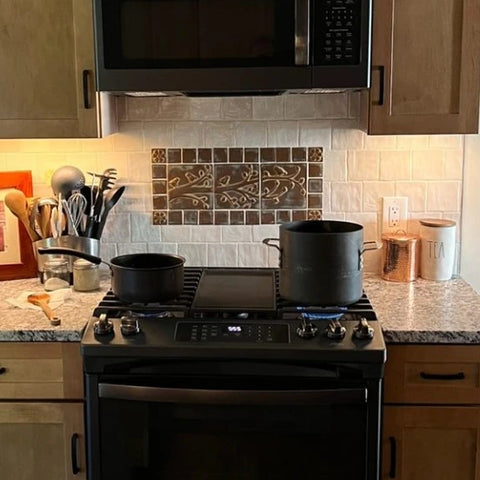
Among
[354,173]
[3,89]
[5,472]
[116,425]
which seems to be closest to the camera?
[116,425]

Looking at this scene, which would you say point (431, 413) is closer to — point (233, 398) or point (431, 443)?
point (431, 443)

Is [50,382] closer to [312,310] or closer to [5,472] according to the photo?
[5,472]

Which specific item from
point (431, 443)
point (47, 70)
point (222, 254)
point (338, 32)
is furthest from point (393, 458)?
point (47, 70)

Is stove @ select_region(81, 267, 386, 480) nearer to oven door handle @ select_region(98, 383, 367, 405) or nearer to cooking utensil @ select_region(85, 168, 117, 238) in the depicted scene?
oven door handle @ select_region(98, 383, 367, 405)

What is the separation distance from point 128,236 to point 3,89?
2.06ft

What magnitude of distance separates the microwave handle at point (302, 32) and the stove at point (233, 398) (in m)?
0.67

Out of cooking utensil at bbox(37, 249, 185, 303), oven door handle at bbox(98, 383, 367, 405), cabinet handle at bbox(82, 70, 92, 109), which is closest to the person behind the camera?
oven door handle at bbox(98, 383, 367, 405)

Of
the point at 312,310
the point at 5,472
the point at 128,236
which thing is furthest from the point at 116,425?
the point at 128,236

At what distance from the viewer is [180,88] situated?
2088 mm

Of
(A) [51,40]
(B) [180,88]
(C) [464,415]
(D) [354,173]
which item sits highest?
(A) [51,40]

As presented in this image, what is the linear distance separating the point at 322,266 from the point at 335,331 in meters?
0.21

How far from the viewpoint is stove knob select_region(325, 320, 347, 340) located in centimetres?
190

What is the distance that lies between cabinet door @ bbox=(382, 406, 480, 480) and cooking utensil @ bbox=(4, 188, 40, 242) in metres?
1.19

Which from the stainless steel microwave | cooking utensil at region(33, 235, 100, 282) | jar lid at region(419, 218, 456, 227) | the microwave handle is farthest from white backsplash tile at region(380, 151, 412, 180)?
cooking utensil at region(33, 235, 100, 282)
